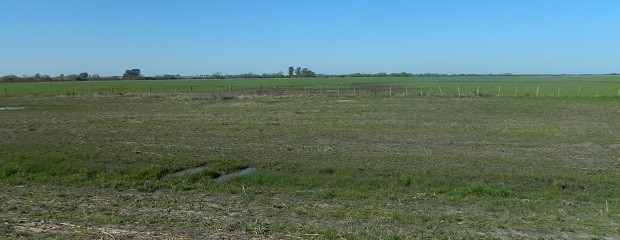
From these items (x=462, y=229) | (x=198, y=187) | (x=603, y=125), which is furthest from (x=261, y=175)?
(x=603, y=125)

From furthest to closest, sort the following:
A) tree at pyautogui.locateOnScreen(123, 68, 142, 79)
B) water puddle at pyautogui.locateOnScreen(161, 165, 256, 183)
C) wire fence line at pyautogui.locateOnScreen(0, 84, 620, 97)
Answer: tree at pyautogui.locateOnScreen(123, 68, 142, 79)
wire fence line at pyautogui.locateOnScreen(0, 84, 620, 97)
water puddle at pyautogui.locateOnScreen(161, 165, 256, 183)

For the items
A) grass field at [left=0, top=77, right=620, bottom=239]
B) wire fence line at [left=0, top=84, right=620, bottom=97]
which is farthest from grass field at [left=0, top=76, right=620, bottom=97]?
grass field at [left=0, top=77, right=620, bottom=239]

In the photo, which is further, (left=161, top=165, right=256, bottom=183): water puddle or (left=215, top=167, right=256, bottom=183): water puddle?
(left=161, top=165, right=256, bottom=183): water puddle

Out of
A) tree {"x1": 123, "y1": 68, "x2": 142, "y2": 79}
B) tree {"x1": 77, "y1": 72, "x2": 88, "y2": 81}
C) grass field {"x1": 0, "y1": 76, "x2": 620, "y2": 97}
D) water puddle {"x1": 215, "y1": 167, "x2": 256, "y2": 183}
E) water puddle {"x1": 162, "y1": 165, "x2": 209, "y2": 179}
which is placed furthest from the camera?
tree {"x1": 123, "y1": 68, "x2": 142, "y2": 79}

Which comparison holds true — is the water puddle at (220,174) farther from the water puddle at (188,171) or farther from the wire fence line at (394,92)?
the wire fence line at (394,92)

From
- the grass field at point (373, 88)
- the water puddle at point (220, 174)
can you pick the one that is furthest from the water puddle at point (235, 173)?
the grass field at point (373, 88)

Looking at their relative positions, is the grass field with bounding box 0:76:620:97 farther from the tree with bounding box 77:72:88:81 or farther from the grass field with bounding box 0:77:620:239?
the tree with bounding box 77:72:88:81

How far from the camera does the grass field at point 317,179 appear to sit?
8383mm

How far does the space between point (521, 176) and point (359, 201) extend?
17.5 feet

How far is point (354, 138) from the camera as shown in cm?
2156

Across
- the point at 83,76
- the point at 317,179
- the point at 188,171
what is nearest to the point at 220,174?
the point at 188,171

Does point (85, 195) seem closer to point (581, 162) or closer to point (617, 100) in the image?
point (581, 162)

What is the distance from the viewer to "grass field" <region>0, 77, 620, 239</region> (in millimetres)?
8383

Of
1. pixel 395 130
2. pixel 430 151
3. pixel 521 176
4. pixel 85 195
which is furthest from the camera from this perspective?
pixel 395 130
